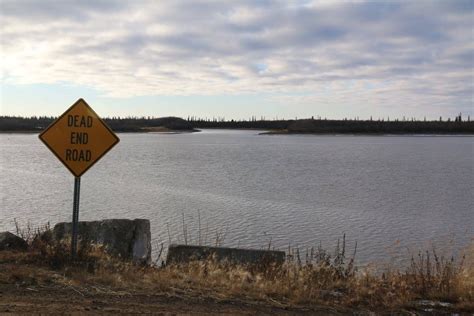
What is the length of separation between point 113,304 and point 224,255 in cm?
385

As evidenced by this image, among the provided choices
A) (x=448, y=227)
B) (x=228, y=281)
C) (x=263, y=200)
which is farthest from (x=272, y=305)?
(x=263, y=200)

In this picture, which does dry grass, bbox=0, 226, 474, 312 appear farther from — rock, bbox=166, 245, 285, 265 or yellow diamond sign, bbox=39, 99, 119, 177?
yellow diamond sign, bbox=39, 99, 119, 177

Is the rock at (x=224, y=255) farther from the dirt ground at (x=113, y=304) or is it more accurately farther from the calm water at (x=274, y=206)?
the calm water at (x=274, y=206)

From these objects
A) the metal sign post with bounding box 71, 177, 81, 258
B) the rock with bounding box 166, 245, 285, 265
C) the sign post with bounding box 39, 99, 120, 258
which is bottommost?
the rock with bounding box 166, 245, 285, 265

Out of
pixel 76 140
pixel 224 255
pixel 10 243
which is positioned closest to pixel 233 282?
pixel 224 255

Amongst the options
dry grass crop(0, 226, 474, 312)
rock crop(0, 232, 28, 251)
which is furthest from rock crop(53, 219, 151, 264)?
dry grass crop(0, 226, 474, 312)

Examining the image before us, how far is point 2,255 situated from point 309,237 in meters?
8.64

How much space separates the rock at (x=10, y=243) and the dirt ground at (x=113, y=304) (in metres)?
2.36

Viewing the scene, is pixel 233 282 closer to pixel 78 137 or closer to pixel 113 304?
pixel 113 304

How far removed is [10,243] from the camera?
885 centimetres

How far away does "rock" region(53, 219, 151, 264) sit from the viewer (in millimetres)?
9375

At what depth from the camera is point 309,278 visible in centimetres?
792

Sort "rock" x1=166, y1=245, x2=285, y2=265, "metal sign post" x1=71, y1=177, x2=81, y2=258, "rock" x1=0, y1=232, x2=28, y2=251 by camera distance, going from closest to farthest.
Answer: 1. "metal sign post" x1=71, y1=177, x2=81, y2=258
2. "rock" x1=0, y1=232, x2=28, y2=251
3. "rock" x1=166, y1=245, x2=285, y2=265

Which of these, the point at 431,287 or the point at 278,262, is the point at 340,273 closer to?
the point at 278,262
